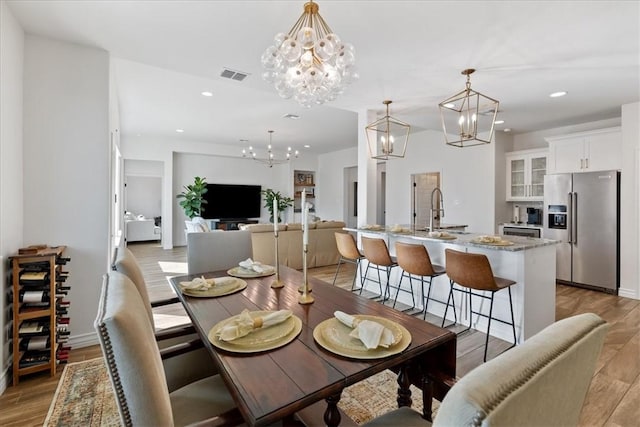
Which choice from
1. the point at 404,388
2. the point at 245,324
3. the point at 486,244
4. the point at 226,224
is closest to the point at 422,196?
the point at 486,244

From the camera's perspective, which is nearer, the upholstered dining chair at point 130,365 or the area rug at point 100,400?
the upholstered dining chair at point 130,365

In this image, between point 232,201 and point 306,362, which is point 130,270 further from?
point 232,201

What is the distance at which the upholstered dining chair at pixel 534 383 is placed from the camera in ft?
1.42

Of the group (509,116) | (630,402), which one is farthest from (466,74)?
(630,402)

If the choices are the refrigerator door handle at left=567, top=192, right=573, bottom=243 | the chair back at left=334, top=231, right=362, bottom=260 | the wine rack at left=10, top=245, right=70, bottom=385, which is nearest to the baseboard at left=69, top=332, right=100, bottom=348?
the wine rack at left=10, top=245, right=70, bottom=385

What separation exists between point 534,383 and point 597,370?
266 cm

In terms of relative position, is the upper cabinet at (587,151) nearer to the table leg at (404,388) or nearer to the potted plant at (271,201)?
the table leg at (404,388)

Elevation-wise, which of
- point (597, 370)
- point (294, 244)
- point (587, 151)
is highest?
point (587, 151)

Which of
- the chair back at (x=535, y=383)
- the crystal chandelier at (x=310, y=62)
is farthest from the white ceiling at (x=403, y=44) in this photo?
the chair back at (x=535, y=383)

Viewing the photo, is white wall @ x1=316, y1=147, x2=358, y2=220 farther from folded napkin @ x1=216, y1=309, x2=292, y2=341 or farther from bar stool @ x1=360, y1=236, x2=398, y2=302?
folded napkin @ x1=216, y1=309, x2=292, y2=341

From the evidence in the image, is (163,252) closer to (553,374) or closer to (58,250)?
(58,250)

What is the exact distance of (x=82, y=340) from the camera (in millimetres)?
2629

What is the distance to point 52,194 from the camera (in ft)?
8.16

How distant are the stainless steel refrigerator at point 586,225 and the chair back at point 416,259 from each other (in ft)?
8.29
